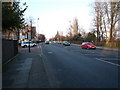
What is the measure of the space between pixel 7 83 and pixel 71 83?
106 inches

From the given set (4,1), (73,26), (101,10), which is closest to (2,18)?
(4,1)

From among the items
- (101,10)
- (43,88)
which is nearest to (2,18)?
(43,88)

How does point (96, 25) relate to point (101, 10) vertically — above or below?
below

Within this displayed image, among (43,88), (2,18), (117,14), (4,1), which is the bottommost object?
(43,88)

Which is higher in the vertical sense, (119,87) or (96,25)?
(96,25)

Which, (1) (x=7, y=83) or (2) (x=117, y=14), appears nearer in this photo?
(1) (x=7, y=83)

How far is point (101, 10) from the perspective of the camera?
49.1 meters

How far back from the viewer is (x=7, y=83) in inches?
290

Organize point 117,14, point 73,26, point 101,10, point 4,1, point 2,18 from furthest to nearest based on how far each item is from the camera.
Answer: point 73,26, point 101,10, point 117,14, point 4,1, point 2,18

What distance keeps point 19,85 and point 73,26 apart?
8829 centimetres

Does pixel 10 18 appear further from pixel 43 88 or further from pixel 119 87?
pixel 119 87

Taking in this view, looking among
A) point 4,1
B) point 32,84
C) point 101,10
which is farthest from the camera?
point 101,10

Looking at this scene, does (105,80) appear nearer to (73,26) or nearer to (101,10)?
(101,10)

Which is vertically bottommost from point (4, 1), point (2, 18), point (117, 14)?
point (2, 18)
